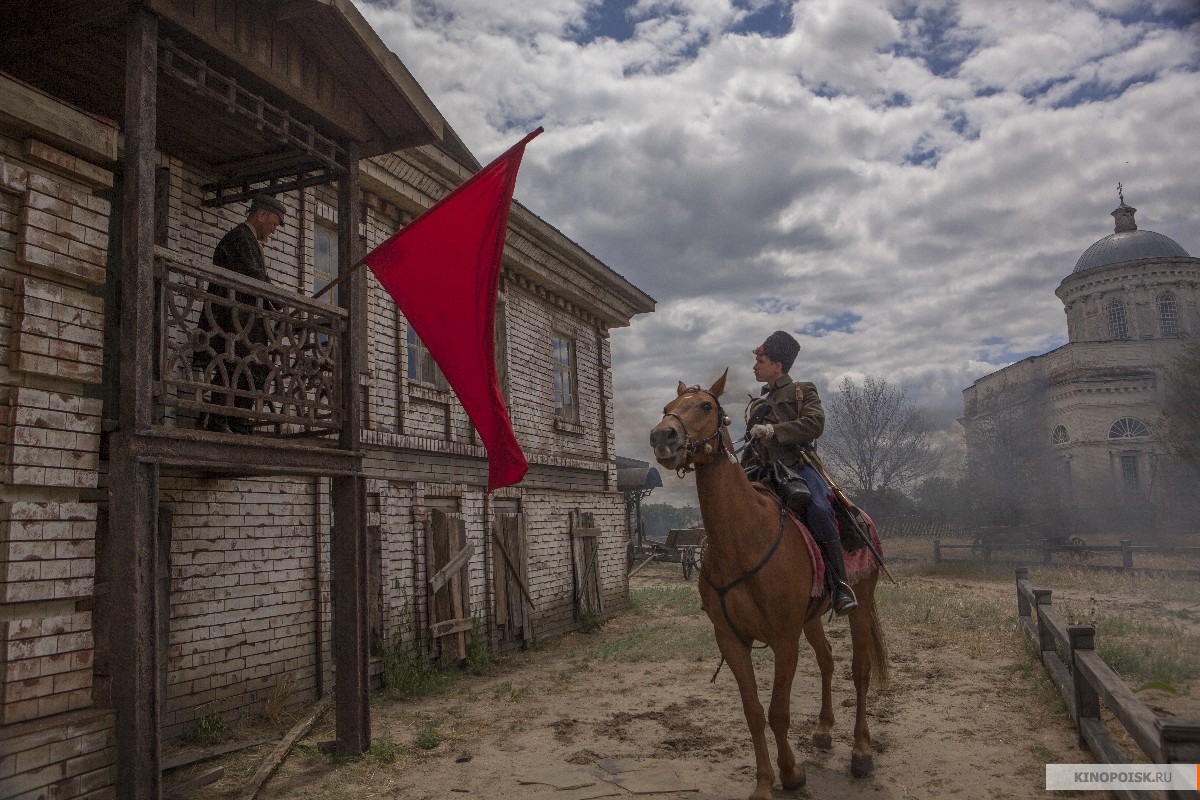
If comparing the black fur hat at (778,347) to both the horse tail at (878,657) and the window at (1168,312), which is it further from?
the window at (1168,312)

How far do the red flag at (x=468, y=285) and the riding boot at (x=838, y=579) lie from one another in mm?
2219

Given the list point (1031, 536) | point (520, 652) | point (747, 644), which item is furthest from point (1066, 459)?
point (747, 644)

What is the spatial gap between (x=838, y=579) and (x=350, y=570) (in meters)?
3.75

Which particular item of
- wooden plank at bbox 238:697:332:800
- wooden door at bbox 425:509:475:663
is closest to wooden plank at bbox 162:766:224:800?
wooden plank at bbox 238:697:332:800

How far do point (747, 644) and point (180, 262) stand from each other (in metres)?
4.34

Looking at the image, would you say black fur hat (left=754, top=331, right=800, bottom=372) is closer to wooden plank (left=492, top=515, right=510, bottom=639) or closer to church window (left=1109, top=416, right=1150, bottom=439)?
wooden plank (left=492, top=515, right=510, bottom=639)

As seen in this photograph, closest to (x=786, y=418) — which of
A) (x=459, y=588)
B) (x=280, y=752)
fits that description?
(x=280, y=752)

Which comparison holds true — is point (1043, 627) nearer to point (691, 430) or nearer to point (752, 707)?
point (752, 707)

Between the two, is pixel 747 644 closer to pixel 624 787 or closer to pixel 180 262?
pixel 624 787

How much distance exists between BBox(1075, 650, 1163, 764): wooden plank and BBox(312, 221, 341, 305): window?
25.3 ft

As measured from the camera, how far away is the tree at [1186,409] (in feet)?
85.6

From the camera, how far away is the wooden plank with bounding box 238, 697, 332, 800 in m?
5.06

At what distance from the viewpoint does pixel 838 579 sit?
5367 millimetres
